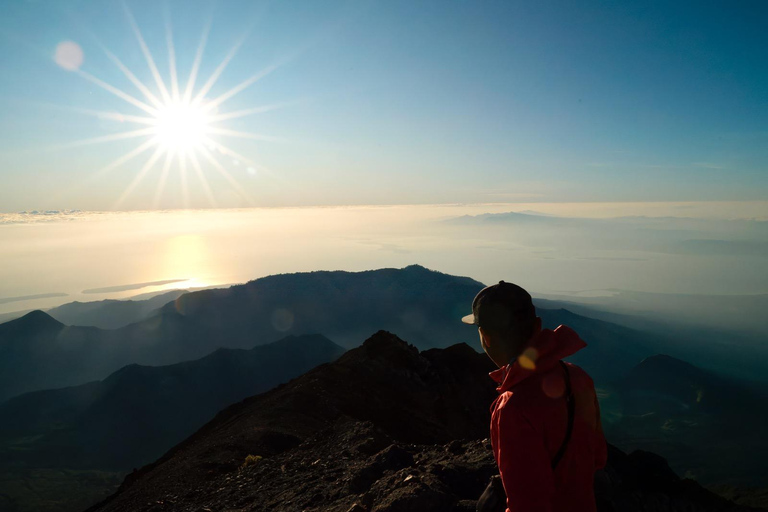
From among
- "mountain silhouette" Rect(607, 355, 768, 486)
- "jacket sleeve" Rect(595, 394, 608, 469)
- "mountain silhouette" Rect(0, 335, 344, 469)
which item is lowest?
"mountain silhouette" Rect(607, 355, 768, 486)

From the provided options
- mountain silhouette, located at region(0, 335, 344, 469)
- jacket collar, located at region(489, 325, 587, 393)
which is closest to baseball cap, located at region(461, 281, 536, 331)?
jacket collar, located at region(489, 325, 587, 393)

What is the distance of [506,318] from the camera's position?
9.48 feet

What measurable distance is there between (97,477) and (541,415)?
133178 millimetres

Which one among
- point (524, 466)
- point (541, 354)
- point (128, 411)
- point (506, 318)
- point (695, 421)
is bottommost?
point (695, 421)

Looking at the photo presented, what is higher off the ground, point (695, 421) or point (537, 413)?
point (537, 413)

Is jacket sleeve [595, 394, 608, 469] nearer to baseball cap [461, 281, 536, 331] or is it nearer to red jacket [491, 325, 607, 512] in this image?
red jacket [491, 325, 607, 512]

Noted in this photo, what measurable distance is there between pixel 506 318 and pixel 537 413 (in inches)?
23.7

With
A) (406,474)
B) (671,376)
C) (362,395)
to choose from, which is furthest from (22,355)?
(671,376)

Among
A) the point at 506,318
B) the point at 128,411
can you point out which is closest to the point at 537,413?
the point at 506,318

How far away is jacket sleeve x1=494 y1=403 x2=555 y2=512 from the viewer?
2.59 meters

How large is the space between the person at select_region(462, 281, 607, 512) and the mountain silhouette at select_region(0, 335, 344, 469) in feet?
464

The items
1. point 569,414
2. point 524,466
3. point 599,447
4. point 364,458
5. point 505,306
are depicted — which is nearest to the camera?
point 524,466

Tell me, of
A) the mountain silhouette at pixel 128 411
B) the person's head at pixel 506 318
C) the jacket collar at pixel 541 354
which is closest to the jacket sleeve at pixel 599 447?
the jacket collar at pixel 541 354

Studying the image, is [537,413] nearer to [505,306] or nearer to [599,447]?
[505,306]
